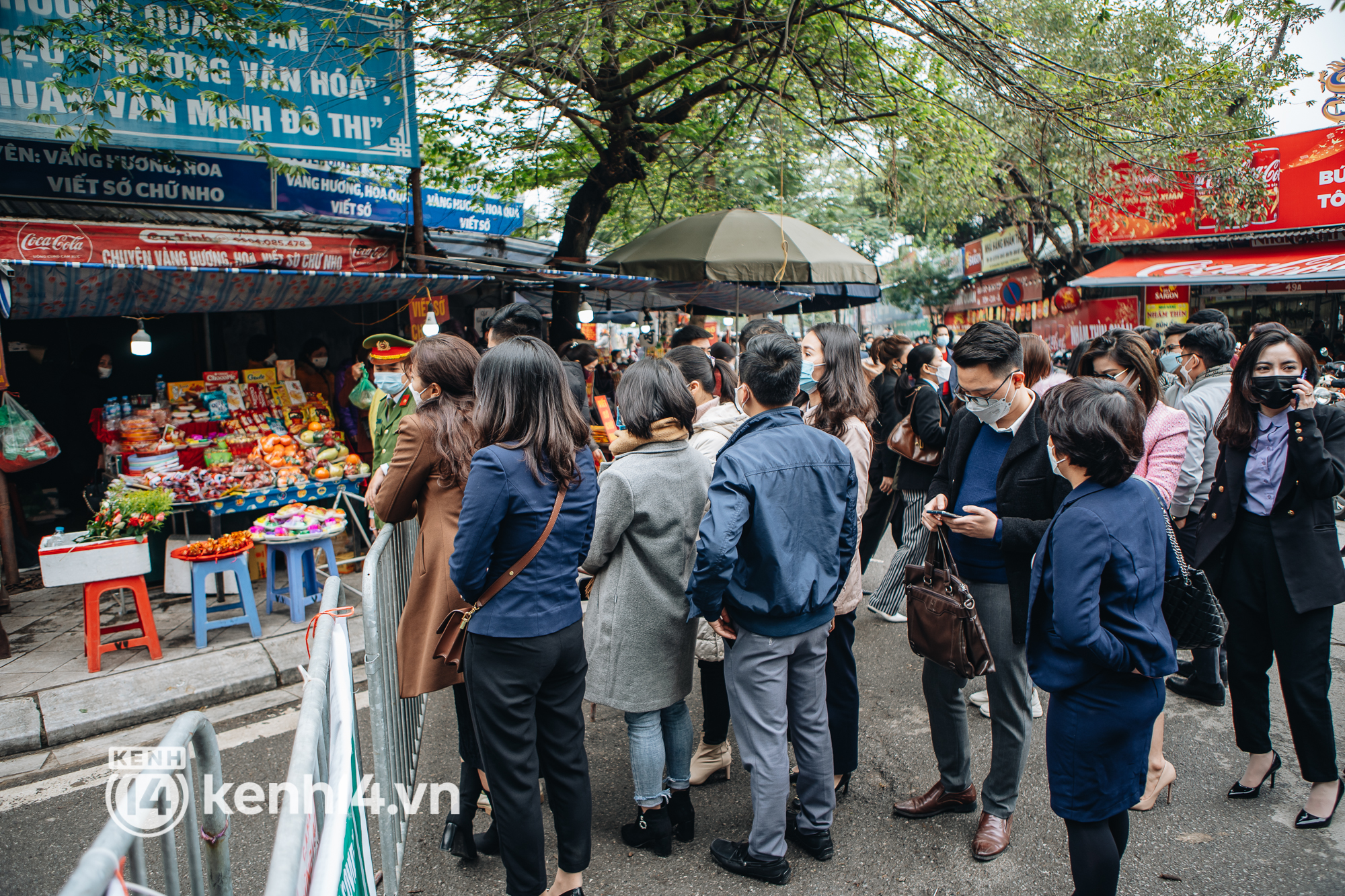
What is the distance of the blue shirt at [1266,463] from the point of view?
122 inches

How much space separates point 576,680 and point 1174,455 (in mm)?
2560

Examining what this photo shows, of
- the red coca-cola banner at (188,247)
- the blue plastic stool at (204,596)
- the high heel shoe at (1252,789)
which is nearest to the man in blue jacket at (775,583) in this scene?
the high heel shoe at (1252,789)

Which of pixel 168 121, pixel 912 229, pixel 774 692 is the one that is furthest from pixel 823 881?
pixel 912 229

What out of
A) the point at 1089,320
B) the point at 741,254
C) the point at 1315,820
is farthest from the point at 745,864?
the point at 1089,320

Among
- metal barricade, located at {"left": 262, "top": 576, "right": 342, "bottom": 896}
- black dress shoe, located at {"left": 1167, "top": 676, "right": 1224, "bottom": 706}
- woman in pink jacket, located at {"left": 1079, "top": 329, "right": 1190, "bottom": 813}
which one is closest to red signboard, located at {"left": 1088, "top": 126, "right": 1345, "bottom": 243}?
black dress shoe, located at {"left": 1167, "top": 676, "right": 1224, "bottom": 706}

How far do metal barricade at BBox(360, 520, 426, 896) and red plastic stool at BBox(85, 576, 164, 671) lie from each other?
2.33 metres

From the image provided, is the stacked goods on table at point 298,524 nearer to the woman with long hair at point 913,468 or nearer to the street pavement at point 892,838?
the street pavement at point 892,838

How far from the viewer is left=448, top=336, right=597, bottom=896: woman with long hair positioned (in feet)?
8.00

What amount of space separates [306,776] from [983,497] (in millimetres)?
2413

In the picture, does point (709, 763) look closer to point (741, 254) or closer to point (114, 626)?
point (114, 626)

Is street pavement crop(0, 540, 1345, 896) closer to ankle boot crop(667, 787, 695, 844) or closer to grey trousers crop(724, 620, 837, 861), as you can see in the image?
ankle boot crop(667, 787, 695, 844)

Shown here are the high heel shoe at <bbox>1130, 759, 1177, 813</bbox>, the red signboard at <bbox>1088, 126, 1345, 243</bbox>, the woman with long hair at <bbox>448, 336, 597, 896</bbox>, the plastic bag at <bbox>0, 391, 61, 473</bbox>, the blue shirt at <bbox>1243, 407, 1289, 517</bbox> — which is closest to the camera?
the woman with long hair at <bbox>448, 336, 597, 896</bbox>

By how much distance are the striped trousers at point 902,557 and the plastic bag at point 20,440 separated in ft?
21.0

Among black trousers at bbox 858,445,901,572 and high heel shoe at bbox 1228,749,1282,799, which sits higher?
black trousers at bbox 858,445,901,572
